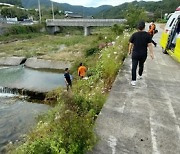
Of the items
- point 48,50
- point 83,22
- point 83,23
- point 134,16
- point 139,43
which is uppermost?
point 134,16

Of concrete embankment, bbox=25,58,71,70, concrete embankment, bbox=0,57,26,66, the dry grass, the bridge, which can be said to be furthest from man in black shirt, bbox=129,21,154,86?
the bridge

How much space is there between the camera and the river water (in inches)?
448

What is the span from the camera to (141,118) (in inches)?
201

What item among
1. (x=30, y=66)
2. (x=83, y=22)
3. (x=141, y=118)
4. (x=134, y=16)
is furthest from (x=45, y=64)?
(x=83, y=22)

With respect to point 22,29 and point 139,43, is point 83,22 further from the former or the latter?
point 139,43

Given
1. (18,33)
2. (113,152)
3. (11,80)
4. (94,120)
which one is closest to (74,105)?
(94,120)

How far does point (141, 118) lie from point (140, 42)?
244 centimetres

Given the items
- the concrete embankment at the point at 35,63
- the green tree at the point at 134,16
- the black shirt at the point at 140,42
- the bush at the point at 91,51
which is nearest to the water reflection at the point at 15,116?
the black shirt at the point at 140,42

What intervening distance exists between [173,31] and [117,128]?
850cm

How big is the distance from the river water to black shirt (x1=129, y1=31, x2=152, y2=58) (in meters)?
5.84

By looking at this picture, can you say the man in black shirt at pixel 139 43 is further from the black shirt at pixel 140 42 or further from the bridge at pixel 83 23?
the bridge at pixel 83 23

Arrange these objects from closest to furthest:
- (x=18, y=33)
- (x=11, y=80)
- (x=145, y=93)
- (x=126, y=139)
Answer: (x=126, y=139)
(x=145, y=93)
(x=11, y=80)
(x=18, y=33)

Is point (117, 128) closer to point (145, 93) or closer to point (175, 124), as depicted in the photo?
point (175, 124)

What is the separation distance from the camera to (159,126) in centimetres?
481
